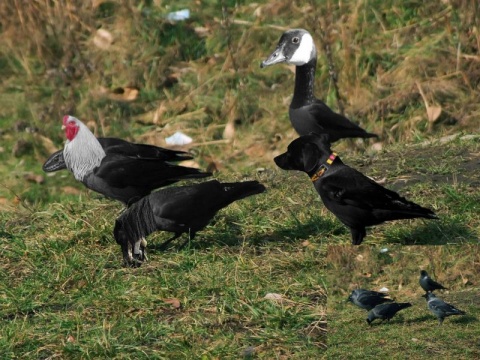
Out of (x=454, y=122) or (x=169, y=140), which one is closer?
(x=454, y=122)

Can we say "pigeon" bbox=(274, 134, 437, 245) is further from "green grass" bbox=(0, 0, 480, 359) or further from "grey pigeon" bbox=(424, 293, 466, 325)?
"grey pigeon" bbox=(424, 293, 466, 325)

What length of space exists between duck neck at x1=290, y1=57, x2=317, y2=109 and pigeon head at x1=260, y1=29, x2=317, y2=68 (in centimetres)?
7

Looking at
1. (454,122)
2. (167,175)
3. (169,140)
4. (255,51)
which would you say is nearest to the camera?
(167,175)

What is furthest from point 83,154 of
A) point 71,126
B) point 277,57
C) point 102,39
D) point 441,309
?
point 102,39

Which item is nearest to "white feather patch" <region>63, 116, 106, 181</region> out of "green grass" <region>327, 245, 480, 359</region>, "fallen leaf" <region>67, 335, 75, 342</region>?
"green grass" <region>327, 245, 480, 359</region>

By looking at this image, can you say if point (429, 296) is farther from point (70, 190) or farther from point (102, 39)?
point (102, 39)

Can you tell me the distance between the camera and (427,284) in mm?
5367

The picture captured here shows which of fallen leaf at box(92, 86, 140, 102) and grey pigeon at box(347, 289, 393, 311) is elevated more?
grey pigeon at box(347, 289, 393, 311)

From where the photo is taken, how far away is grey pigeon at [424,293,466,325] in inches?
194

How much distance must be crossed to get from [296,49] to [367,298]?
440cm

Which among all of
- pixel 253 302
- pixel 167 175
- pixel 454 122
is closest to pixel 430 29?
pixel 454 122

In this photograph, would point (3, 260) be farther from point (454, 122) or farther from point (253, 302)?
point (454, 122)

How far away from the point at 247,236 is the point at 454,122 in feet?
11.5

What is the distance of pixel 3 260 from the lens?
7.02m
